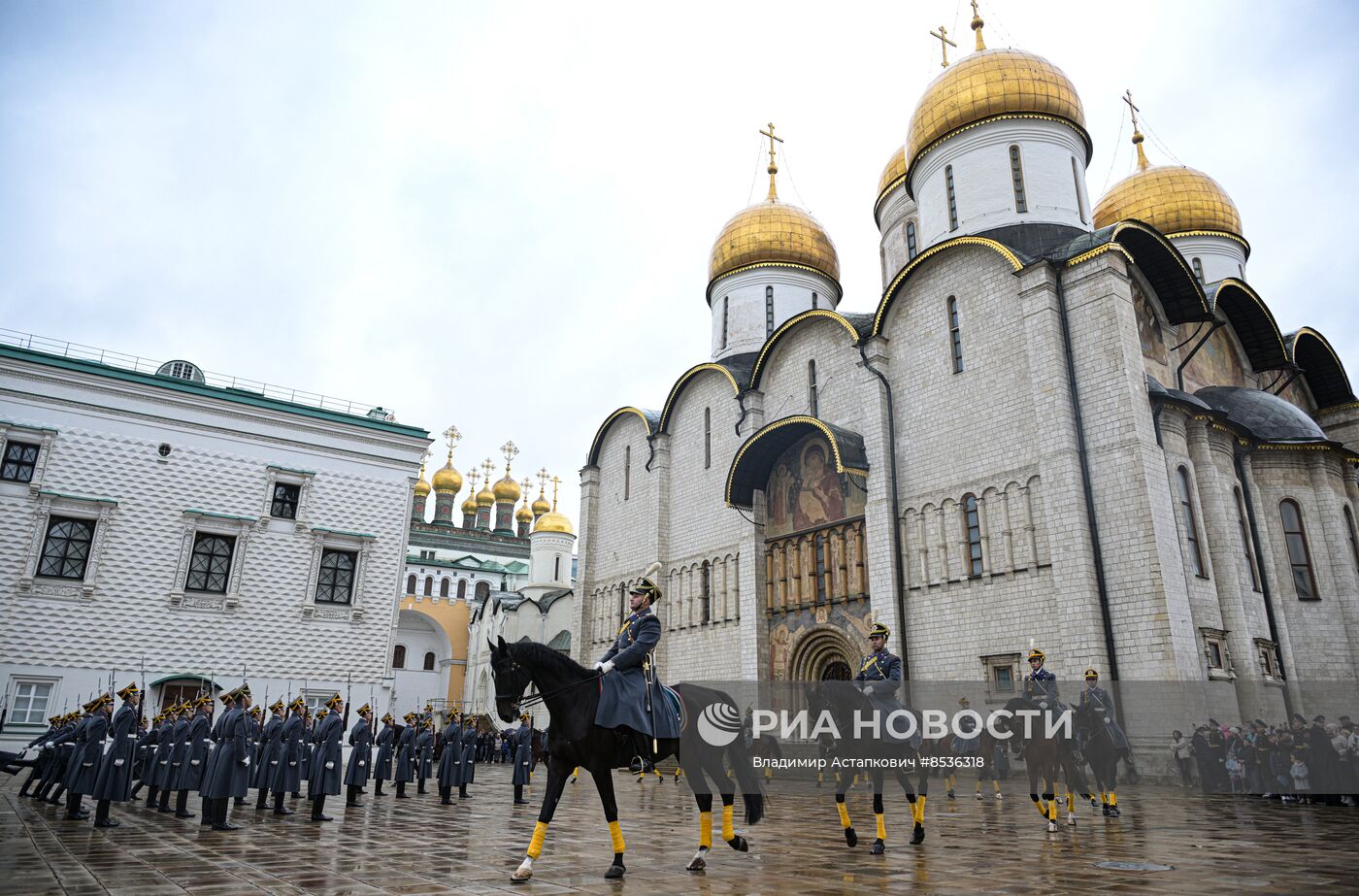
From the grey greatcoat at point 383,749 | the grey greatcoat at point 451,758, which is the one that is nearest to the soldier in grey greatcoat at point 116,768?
the grey greatcoat at point 383,749

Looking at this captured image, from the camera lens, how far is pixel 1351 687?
53.7 feet

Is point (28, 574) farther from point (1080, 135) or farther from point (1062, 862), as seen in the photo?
point (1080, 135)

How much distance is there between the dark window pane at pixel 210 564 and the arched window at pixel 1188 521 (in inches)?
812

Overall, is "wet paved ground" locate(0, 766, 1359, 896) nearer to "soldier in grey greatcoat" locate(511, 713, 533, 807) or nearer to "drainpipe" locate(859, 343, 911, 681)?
"soldier in grey greatcoat" locate(511, 713, 533, 807)

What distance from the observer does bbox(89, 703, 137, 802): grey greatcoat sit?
8.48 m

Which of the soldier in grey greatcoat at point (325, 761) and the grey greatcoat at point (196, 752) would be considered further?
the soldier in grey greatcoat at point (325, 761)

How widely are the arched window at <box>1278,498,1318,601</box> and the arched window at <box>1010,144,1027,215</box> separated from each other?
8.41 metres

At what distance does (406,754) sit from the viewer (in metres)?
13.0

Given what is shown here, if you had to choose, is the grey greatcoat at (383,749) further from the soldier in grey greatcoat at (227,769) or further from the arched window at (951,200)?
the arched window at (951,200)

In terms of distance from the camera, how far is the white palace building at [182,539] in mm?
17984

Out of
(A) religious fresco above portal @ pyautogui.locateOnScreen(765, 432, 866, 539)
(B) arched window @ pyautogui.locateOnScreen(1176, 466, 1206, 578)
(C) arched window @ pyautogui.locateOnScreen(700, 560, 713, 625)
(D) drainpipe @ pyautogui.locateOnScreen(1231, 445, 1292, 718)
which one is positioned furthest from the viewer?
(C) arched window @ pyautogui.locateOnScreen(700, 560, 713, 625)

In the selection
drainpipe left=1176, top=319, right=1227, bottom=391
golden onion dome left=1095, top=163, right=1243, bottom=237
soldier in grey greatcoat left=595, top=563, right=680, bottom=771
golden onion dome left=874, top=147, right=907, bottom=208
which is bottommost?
soldier in grey greatcoat left=595, top=563, right=680, bottom=771

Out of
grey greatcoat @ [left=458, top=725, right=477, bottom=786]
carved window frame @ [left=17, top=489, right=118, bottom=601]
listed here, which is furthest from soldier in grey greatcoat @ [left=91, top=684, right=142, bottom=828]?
carved window frame @ [left=17, top=489, right=118, bottom=601]

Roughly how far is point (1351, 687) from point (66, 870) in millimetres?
20565
